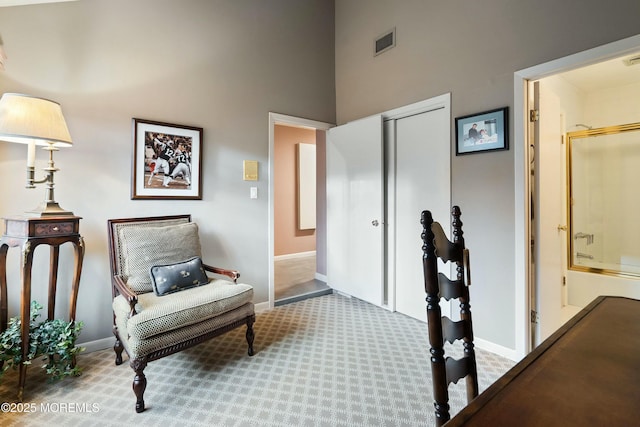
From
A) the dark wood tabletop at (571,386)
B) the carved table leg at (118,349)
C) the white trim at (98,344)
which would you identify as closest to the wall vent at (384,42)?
the dark wood tabletop at (571,386)

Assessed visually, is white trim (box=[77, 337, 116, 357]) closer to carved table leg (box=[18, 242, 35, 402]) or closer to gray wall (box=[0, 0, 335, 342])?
gray wall (box=[0, 0, 335, 342])

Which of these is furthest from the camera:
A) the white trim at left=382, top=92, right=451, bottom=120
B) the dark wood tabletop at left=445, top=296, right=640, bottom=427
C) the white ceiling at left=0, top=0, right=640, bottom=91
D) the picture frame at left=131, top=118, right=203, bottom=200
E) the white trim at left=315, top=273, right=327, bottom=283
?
the white trim at left=315, top=273, right=327, bottom=283

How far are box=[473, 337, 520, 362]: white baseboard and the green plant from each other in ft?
8.94

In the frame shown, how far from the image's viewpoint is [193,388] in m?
1.84

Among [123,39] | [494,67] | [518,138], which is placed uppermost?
[123,39]

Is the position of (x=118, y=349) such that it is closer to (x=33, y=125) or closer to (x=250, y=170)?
(x=33, y=125)

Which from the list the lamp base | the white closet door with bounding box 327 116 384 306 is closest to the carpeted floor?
the white closet door with bounding box 327 116 384 306

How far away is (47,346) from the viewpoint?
6.00 feet

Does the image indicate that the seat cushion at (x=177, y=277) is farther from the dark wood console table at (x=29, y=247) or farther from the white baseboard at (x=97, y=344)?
the white baseboard at (x=97, y=344)

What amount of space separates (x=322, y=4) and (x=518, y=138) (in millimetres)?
2856

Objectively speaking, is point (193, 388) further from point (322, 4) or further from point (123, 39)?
point (322, 4)

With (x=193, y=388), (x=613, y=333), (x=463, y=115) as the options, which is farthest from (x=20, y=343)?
(x=463, y=115)

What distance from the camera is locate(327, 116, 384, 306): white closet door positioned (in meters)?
3.12

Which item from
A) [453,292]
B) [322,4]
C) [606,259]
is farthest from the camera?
[322,4]
